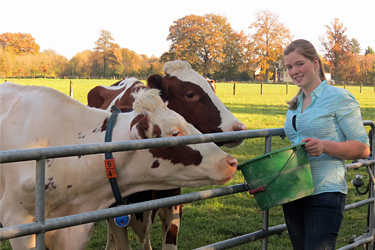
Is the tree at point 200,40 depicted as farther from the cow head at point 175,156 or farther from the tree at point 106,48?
the cow head at point 175,156

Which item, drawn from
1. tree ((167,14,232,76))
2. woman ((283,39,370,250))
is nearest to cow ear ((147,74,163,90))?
woman ((283,39,370,250))

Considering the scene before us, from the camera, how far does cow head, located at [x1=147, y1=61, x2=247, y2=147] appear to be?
3922mm

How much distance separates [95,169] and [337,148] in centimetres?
147

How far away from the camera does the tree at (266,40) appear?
70312mm

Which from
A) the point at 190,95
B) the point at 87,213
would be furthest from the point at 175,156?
the point at 190,95

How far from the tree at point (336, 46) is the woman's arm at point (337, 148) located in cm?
7046

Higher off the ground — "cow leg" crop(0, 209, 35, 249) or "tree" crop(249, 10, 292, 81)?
"tree" crop(249, 10, 292, 81)

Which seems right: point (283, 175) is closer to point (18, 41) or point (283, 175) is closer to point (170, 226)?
point (170, 226)

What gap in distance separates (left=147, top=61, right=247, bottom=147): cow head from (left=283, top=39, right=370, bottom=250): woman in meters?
1.40

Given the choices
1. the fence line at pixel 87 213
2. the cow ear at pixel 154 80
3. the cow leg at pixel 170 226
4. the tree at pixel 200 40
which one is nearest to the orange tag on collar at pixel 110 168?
the fence line at pixel 87 213

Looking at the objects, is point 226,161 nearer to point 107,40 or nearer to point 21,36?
point 107,40

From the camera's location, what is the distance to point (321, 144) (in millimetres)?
2334

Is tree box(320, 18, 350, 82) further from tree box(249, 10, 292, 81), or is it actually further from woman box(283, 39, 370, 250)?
woman box(283, 39, 370, 250)

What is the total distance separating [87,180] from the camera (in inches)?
103
